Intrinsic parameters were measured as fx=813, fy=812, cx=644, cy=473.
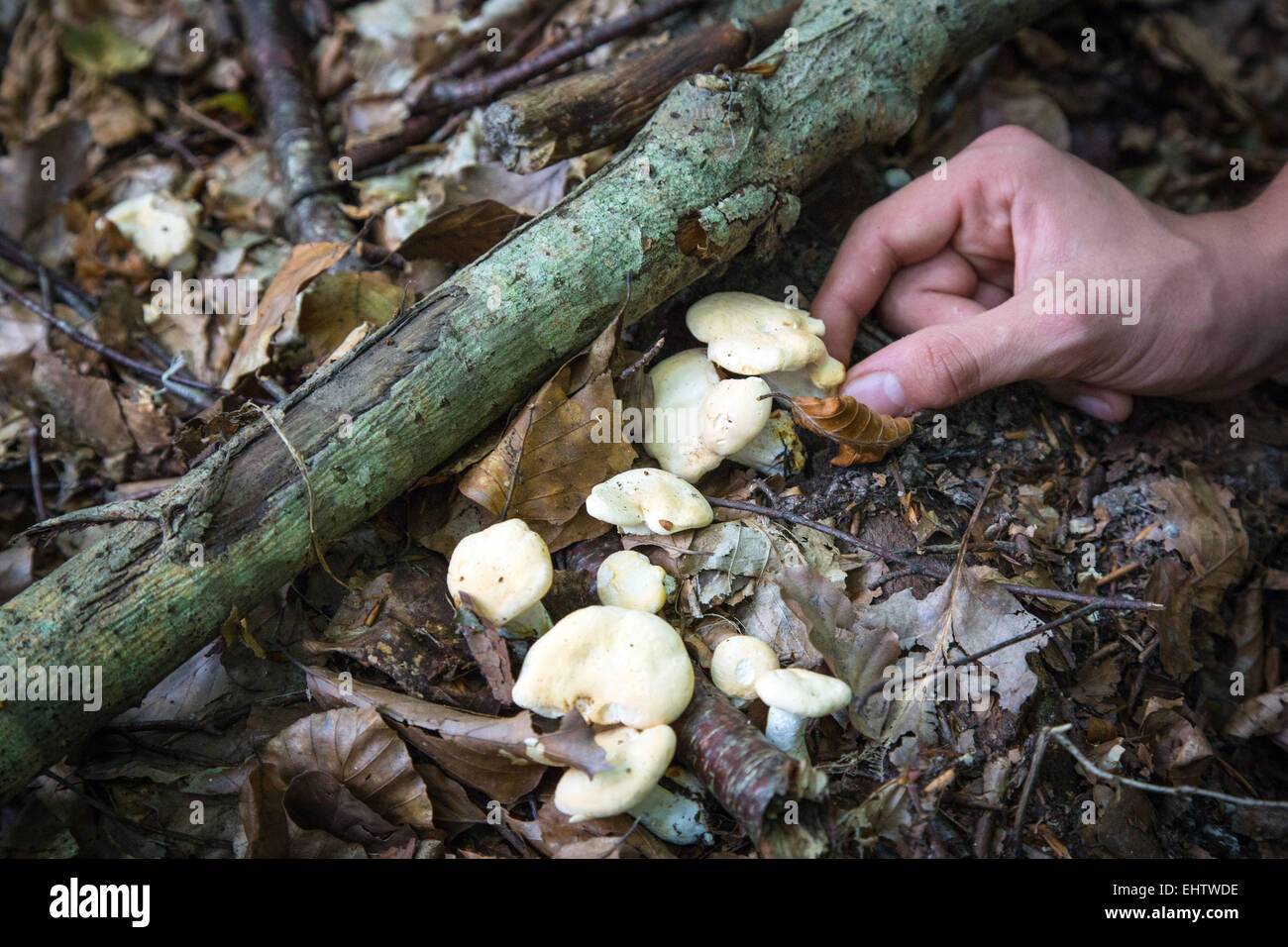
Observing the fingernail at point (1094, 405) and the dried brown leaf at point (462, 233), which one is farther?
the fingernail at point (1094, 405)

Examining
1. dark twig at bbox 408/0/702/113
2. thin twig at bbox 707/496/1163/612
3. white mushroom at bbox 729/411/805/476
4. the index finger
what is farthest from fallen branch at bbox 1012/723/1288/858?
dark twig at bbox 408/0/702/113

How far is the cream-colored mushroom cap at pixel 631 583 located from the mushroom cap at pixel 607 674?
0.27 metres

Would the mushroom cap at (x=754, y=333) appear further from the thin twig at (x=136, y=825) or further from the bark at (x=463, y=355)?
the thin twig at (x=136, y=825)

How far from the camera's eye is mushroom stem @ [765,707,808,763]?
2268mm

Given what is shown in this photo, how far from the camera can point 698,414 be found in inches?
112

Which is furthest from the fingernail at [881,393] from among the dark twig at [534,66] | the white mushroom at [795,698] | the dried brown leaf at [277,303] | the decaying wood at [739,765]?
the dark twig at [534,66]

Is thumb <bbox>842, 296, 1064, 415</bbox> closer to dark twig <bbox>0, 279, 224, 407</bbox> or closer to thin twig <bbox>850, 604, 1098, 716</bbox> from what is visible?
thin twig <bbox>850, 604, 1098, 716</bbox>

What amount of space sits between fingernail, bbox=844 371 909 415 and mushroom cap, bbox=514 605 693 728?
125cm

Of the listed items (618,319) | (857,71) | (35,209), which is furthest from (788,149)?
(35,209)

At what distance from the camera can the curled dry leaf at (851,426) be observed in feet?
9.09

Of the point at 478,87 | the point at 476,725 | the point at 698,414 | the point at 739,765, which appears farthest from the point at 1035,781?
the point at 478,87

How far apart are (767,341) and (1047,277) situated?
3.94 ft

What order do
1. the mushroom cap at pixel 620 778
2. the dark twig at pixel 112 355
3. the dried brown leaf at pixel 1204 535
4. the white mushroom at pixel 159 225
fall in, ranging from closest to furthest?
the mushroom cap at pixel 620 778 < the dried brown leaf at pixel 1204 535 < the dark twig at pixel 112 355 < the white mushroom at pixel 159 225

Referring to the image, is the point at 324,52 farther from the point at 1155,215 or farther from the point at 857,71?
the point at 1155,215
